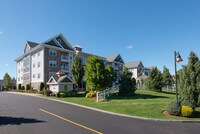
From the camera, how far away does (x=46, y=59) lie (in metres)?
43.4

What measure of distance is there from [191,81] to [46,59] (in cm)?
3440

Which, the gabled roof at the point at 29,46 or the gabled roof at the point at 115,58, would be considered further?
the gabled roof at the point at 115,58

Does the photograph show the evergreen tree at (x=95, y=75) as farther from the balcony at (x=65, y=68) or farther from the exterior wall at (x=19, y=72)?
the exterior wall at (x=19, y=72)

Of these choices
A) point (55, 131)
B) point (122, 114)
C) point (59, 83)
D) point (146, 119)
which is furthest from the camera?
point (59, 83)

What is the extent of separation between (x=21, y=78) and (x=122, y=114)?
49.8 m

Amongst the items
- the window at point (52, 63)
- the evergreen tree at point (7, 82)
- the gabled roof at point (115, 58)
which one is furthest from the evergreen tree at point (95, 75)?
the evergreen tree at point (7, 82)

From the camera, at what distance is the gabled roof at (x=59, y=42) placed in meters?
45.0

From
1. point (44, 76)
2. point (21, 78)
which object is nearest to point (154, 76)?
point (44, 76)

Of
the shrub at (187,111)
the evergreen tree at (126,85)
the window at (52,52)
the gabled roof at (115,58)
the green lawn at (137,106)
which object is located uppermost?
the gabled roof at (115,58)

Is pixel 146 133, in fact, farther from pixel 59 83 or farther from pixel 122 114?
pixel 59 83

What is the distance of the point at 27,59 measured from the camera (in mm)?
52125

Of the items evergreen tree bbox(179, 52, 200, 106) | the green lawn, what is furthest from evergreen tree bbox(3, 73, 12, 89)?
evergreen tree bbox(179, 52, 200, 106)

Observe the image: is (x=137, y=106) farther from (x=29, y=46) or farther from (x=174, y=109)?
(x=29, y=46)

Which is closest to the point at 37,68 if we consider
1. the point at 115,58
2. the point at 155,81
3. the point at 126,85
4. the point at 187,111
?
the point at 126,85
